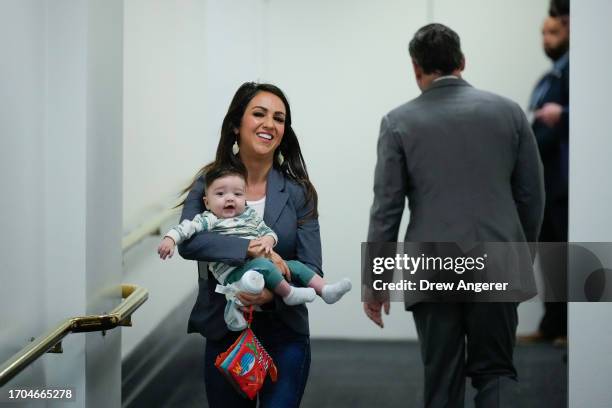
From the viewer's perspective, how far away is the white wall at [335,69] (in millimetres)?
3160

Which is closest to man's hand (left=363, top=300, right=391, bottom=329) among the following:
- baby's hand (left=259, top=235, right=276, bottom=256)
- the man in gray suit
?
the man in gray suit

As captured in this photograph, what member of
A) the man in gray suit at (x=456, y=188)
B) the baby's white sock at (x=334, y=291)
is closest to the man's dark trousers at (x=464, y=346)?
the man in gray suit at (x=456, y=188)

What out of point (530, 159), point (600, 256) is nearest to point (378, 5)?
point (530, 159)

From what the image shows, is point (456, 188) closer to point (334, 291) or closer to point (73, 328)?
point (334, 291)

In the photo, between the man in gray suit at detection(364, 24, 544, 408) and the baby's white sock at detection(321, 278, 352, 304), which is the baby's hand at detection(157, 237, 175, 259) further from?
the man in gray suit at detection(364, 24, 544, 408)

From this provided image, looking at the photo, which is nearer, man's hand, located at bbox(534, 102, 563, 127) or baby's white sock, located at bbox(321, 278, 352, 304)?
baby's white sock, located at bbox(321, 278, 352, 304)

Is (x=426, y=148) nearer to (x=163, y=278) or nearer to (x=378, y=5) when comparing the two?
(x=378, y=5)

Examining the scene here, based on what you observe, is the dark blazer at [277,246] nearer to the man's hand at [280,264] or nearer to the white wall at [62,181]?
the man's hand at [280,264]

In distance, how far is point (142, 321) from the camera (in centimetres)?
342

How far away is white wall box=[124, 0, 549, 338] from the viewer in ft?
10.4

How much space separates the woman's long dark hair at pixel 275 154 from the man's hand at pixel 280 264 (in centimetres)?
22

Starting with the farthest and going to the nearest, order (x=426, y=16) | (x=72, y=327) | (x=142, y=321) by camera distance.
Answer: (x=142, y=321) < (x=426, y=16) < (x=72, y=327)

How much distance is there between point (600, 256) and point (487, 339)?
52 centimetres

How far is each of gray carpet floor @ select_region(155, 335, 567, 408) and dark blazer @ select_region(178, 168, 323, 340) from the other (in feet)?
0.89
